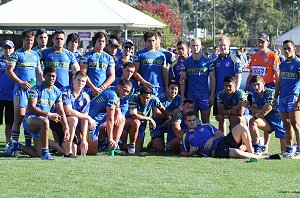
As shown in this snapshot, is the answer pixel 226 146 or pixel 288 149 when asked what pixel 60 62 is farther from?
pixel 288 149

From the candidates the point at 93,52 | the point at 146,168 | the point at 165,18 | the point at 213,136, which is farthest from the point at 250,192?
the point at 165,18

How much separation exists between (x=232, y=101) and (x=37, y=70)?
3253mm

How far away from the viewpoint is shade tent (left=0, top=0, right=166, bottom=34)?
29359 millimetres

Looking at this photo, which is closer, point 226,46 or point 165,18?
point 226,46

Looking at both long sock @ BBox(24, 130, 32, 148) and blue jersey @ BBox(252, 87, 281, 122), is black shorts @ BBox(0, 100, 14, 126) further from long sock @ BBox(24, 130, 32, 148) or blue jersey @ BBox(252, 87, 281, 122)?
blue jersey @ BBox(252, 87, 281, 122)

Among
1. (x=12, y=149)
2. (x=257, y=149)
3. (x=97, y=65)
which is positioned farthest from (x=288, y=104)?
(x=12, y=149)

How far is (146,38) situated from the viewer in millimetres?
13547

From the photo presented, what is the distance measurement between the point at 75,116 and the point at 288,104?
339 cm

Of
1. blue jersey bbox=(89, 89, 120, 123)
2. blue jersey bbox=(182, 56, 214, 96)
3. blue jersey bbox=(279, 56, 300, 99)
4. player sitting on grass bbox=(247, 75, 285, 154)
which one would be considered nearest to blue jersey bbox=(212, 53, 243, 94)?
blue jersey bbox=(182, 56, 214, 96)

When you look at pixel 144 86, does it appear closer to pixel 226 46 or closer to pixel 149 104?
pixel 149 104

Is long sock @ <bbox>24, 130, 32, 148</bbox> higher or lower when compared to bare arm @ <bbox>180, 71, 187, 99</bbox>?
lower

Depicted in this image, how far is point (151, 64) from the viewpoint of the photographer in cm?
1348

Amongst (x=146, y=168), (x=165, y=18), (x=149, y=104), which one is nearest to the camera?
(x=146, y=168)

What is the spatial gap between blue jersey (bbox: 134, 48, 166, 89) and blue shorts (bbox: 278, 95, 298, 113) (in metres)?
2.32
